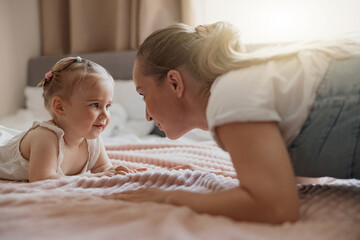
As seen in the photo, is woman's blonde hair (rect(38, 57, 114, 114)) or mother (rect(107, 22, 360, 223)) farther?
woman's blonde hair (rect(38, 57, 114, 114))

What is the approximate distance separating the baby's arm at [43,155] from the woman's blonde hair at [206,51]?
51cm

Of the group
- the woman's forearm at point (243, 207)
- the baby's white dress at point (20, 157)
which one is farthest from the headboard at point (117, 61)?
the woman's forearm at point (243, 207)

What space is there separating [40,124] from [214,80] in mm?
788

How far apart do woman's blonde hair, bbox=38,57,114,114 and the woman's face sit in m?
0.39

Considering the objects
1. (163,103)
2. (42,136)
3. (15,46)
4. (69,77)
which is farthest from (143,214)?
(15,46)

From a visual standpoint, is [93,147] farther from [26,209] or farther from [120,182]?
[26,209]

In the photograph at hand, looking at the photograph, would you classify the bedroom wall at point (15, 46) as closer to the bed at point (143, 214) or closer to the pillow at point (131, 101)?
the pillow at point (131, 101)

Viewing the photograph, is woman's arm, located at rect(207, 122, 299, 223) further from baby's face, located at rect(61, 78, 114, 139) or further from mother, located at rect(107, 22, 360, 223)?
baby's face, located at rect(61, 78, 114, 139)

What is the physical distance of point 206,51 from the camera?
1.04 m

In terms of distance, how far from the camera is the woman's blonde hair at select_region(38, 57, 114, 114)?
4.92 feet

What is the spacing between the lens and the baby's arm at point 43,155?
134 centimetres

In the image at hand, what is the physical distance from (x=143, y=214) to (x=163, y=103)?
0.40 meters

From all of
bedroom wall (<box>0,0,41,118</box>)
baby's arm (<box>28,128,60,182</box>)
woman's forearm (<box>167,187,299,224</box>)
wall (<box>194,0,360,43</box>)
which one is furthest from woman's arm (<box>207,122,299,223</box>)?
bedroom wall (<box>0,0,41,118</box>)


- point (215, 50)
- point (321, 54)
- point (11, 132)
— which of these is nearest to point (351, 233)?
point (321, 54)
